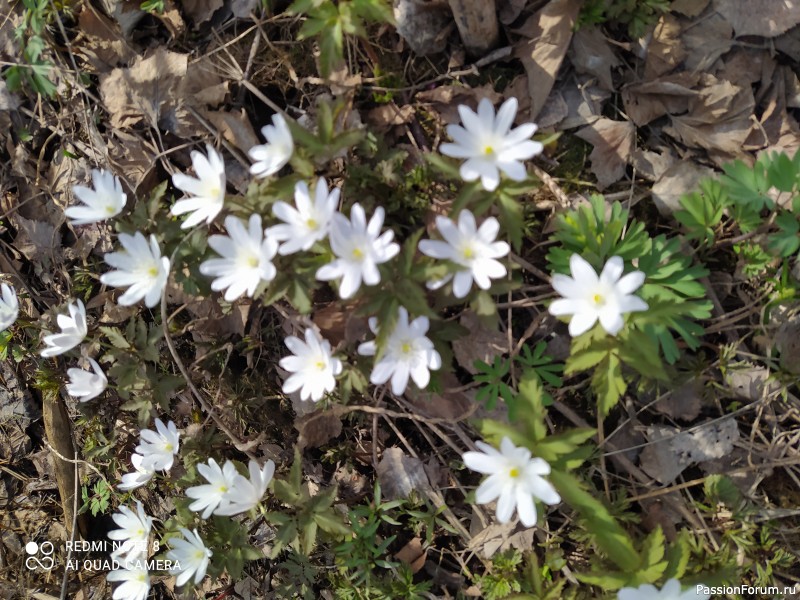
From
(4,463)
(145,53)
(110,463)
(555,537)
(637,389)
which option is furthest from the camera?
(4,463)

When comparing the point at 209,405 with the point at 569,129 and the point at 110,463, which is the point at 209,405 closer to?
the point at 110,463

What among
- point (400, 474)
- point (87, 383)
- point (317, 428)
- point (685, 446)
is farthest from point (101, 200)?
point (685, 446)

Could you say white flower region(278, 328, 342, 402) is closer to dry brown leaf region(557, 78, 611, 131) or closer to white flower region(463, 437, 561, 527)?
white flower region(463, 437, 561, 527)

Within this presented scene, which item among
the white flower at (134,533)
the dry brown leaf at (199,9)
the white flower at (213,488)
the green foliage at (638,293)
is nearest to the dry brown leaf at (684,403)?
the green foliage at (638,293)

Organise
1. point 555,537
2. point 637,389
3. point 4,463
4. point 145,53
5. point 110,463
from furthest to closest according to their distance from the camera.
Answer: point 4,463, point 110,463, point 145,53, point 555,537, point 637,389

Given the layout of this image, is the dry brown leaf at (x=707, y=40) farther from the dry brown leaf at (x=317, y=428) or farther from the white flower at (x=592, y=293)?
the dry brown leaf at (x=317, y=428)

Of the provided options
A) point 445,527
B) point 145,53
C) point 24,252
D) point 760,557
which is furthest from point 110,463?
point 760,557

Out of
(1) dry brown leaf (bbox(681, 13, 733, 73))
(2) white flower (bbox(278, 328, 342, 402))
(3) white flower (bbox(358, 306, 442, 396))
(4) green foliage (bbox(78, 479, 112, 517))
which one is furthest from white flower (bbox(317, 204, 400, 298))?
(4) green foliage (bbox(78, 479, 112, 517))
